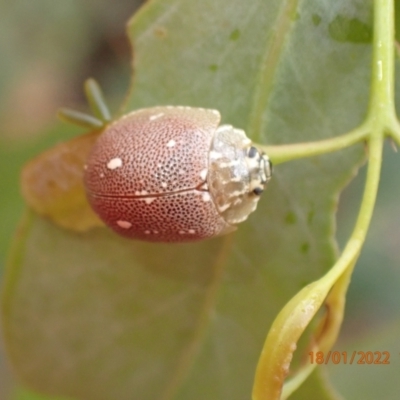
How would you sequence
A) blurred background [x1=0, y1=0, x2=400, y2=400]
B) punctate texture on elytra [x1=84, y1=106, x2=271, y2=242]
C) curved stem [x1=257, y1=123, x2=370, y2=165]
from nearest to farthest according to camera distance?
curved stem [x1=257, y1=123, x2=370, y2=165] < punctate texture on elytra [x1=84, y1=106, x2=271, y2=242] < blurred background [x1=0, y1=0, x2=400, y2=400]

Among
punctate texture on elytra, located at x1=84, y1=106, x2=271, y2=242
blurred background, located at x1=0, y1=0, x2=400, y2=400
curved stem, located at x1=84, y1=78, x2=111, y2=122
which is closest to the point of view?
punctate texture on elytra, located at x1=84, y1=106, x2=271, y2=242

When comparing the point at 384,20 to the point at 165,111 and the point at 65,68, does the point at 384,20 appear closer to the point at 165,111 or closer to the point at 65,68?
the point at 165,111

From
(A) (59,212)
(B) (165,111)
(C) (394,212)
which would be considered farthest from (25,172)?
(C) (394,212)

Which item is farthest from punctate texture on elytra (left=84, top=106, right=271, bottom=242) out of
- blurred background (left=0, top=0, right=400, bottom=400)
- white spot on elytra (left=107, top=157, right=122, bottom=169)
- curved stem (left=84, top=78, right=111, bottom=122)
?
blurred background (left=0, top=0, right=400, bottom=400)

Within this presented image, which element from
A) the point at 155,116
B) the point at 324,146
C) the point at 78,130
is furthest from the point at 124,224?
the point at 78,130

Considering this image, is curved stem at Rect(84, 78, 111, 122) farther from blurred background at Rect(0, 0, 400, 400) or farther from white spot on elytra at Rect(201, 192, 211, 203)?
blurred background at Rect(0, 0, 400, 400)

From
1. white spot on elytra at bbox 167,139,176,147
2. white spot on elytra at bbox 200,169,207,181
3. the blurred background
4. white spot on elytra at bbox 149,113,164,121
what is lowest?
the blurred background

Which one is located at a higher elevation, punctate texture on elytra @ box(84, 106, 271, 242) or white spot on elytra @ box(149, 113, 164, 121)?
white spot on elytra @ box(149, 113, 164, 121)

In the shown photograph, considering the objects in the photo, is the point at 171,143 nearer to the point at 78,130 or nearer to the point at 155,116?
the point at 155,116
